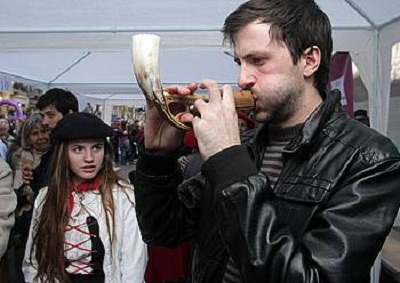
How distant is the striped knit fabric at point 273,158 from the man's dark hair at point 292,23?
0.14m

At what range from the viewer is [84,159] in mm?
2545

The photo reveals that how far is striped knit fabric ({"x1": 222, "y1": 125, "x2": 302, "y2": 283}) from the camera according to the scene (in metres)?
1.16

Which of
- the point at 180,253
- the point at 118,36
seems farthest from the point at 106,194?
the point at 118,36

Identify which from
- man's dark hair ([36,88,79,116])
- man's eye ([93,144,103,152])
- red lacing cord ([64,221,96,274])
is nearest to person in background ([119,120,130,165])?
man's dark hair ([36,88,79,116])

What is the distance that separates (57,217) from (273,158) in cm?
144

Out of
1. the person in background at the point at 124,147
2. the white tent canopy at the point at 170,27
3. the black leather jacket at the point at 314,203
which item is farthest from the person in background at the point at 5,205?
the person in background at the point at 124,147

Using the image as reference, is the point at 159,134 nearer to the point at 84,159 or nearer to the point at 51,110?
the point at 84,159

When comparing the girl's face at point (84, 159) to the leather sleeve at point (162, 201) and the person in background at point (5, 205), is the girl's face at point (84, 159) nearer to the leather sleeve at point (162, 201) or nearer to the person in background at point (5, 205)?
the person in background at point (5, 205)

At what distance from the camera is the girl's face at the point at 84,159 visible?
99.9 inches

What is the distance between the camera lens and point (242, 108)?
3.63ft

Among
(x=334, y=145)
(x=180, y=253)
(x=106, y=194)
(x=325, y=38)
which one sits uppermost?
(x=325, y=38)

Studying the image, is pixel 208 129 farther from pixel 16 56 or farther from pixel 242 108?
pixel 16 56

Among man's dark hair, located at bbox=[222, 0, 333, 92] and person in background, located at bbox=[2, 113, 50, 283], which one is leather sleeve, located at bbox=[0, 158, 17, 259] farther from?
man's dark hair, located at bbox=[222, 0, 333, 92]

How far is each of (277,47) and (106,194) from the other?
1.57 m
